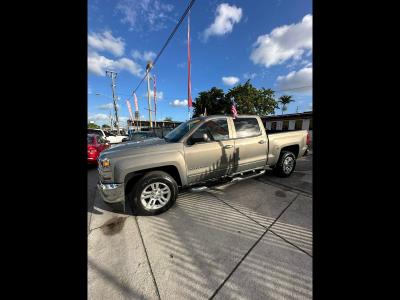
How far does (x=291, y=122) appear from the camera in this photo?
1927cm

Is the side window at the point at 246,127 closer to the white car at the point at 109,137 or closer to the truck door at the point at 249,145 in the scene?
the truck door at the point at 249,145

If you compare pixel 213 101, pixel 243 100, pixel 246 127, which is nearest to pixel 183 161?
pixel 246 127

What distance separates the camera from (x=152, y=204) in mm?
3393

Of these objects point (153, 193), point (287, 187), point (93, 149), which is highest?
point (93, 149)

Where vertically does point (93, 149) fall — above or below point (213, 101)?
below

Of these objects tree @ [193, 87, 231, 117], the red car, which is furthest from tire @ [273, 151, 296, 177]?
tree @ [193, 87, 231, 117]

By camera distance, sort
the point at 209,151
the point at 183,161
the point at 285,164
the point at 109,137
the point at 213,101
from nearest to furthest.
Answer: the point at 183,161 < the point at 209,151 < the point at 285,164 < the point at 109,137 < the point at 213,101

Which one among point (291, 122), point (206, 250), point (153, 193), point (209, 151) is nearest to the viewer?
point (206, 250)

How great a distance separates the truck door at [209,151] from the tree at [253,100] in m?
28.4

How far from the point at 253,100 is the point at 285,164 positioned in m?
A: 29.2

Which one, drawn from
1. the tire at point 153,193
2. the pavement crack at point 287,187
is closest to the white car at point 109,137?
the tire at point 153,193

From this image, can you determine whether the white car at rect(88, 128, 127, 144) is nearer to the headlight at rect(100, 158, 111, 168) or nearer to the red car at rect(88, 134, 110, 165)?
the red car at rect(88, 134, 110, 165)

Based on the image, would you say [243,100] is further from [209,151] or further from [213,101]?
[209,151]
